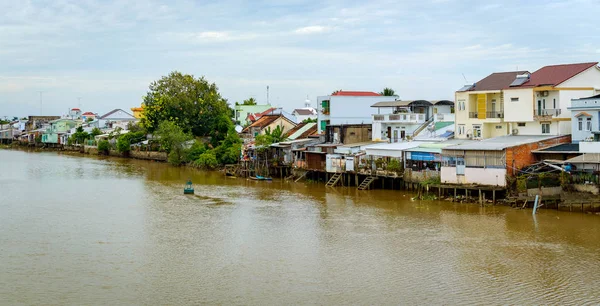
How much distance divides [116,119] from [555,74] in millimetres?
64432

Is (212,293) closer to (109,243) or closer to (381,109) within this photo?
(109,243)

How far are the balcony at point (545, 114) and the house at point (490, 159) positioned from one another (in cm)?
91

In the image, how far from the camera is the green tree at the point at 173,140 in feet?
178

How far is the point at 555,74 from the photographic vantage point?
31828 mm

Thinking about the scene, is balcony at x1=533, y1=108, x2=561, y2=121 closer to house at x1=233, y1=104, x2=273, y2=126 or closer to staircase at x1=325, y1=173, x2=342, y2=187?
staircase at x1=325, y1=173, x2=342, y2=187

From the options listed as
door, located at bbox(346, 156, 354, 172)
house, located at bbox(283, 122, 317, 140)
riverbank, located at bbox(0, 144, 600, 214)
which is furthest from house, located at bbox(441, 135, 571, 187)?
house, located at bbox(283, 122, 317, 140)

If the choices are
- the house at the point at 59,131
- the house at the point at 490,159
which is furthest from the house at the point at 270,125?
the house at the point at 59,131

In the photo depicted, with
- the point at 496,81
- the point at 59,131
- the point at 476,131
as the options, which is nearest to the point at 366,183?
the point at 476,131

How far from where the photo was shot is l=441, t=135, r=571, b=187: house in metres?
28.0

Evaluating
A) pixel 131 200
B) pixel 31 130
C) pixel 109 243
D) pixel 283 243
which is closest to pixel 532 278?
pixel 283 243

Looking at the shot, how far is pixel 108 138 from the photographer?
73.3 metres

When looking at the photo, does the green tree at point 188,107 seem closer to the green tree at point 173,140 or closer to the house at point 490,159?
the green tree at point 173,140

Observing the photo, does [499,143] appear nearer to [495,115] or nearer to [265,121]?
[495,115]

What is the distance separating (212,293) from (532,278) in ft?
28.4
